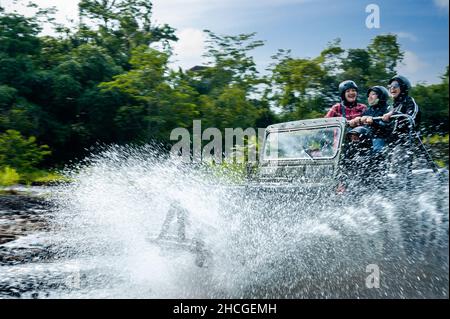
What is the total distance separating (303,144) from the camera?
21.1 ft

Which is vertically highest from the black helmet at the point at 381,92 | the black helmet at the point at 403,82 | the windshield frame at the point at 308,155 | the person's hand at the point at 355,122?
the black helmet at the point at 403,82

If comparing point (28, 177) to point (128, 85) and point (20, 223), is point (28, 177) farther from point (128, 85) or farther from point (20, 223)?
point (20, 223)

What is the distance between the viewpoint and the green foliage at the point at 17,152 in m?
16.6

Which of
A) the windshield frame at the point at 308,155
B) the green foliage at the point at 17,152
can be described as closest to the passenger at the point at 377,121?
the windshield frame at the point at 308,155

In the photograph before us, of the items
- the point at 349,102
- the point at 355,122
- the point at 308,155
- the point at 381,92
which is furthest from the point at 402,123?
the point at 349,102

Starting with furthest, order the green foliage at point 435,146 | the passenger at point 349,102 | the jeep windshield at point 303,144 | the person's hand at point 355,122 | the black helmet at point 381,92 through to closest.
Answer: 1. the passenger at point 349,102
2. the black helmet at point 381,92
3. the jeep windshield at point 303,144
4. the person's hand at point 355,122
5. the green foliage at point 435,146

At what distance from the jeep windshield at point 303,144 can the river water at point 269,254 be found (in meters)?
1.01

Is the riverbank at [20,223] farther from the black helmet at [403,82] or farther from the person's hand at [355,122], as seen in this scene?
the black helmet at [403,82]

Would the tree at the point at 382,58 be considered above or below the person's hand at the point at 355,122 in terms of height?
above

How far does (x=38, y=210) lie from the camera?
10844mm

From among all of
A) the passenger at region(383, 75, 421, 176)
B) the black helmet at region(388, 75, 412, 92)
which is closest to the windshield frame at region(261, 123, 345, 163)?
the passenger at region(383, 75, 421, 176)

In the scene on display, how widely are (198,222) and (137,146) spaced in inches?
501

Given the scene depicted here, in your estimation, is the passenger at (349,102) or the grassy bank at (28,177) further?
the grassy bank at (28,177)

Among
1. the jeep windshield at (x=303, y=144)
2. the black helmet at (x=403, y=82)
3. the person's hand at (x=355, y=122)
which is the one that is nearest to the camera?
the black helmet at (x=403, y=82)
